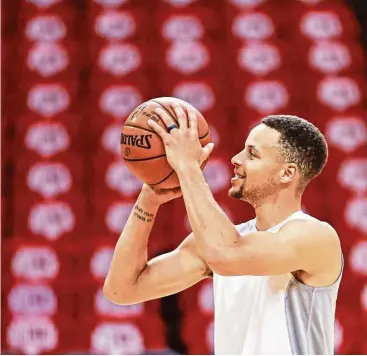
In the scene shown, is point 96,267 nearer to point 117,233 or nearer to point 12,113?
point 117,233

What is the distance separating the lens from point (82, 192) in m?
3.55

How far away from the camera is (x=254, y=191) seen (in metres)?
1.71

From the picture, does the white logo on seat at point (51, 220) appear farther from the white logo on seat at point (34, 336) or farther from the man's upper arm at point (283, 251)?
the man's upper arm at point (283, 251)

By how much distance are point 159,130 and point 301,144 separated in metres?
0.39

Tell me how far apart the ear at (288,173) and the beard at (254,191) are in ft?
0.10

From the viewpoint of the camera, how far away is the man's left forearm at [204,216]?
1548mm

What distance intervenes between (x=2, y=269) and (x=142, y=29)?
1865 millimetres

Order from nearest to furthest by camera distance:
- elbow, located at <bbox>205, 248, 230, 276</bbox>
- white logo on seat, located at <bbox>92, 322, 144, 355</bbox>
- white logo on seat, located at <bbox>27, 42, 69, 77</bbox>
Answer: elbow, located at <bbox>205, 248, 230, 276</bbox>
white logo on seat, located at <bbox>92, 322, 144, 355</bbox>
white logo on seat, located at <bbox>27, 42, 69, 77</bbox>

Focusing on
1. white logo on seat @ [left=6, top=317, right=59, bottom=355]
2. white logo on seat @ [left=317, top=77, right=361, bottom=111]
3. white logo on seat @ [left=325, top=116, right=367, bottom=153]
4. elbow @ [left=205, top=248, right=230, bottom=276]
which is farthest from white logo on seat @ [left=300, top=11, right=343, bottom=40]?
elbow @ [left=205, top=248, right=230, bottom=276]

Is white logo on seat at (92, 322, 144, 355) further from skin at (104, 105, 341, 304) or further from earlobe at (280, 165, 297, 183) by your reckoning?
earlobe at (280, 165, 297, 183)

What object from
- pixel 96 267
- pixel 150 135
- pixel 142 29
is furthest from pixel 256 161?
pixel 142 29

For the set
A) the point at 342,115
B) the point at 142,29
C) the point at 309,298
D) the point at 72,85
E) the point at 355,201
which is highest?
the point at 142,29

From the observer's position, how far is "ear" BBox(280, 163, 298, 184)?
1715 mm

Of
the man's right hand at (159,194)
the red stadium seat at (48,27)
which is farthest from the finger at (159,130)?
the red stadium seat at (48,27)
